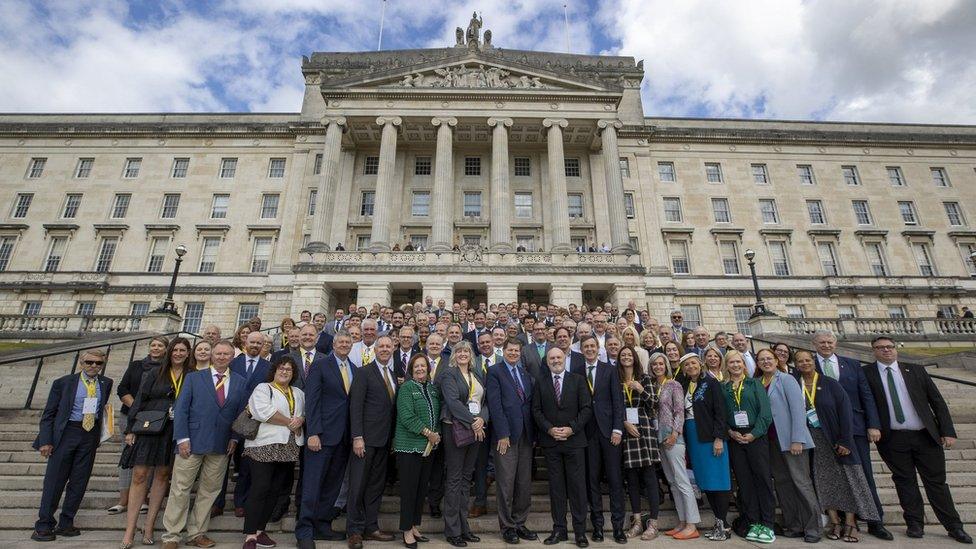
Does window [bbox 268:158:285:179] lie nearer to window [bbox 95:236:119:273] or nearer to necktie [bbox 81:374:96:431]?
window [bbox 95:236:119:273]

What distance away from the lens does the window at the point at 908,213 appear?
32344 mm

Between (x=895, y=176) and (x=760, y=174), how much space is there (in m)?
10.8

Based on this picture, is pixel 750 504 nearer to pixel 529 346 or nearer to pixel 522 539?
pixel 522 539

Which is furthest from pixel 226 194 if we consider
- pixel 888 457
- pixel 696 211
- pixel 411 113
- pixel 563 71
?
pixel 888 457

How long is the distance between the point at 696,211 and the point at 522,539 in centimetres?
3097

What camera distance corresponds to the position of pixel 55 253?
30.3 metres

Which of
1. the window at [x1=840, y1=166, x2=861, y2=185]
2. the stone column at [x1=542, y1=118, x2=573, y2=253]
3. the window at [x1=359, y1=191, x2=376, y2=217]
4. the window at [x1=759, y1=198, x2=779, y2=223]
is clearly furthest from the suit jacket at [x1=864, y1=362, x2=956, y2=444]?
the window at [x1=840, y1=166, x2=861, y2=185]

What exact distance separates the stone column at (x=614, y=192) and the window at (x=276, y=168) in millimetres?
23129

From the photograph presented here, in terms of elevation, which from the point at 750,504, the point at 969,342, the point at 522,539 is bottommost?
the point at 522,539

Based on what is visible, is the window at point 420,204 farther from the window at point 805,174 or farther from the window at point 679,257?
the window at point 805,174

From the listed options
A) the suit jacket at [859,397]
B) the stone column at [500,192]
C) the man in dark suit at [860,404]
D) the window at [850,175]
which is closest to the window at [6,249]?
the stone column at [500,192]

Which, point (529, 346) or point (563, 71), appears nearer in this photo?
point (529, 346)

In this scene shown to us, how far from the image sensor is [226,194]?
31.9 meters

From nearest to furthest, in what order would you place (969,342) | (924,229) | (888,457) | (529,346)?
(888,457) → (529,346) → (969,342) → (924,229)
